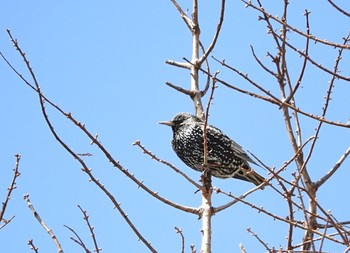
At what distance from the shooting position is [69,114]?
3707 mm

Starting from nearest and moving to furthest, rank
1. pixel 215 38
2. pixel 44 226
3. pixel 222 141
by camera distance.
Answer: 1. pixel 44 226
2. pixel 215 38
3. pixel 222 141

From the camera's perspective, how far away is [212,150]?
21.2ft

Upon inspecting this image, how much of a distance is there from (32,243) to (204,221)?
1138 millimetres

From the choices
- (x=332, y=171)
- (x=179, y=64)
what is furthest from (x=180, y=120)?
(x=332, y=171)

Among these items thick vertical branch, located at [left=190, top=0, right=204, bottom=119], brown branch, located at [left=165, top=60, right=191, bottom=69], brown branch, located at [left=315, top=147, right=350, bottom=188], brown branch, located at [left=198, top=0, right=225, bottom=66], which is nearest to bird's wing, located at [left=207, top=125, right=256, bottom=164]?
thick vertical branch, located at [left=190, top=0, right=204, bottom=119]

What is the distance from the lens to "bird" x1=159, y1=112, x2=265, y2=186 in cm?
650

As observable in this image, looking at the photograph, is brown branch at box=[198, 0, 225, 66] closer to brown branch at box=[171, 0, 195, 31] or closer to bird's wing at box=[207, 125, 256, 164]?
brown branch at box=[171, 0, 195, 31]

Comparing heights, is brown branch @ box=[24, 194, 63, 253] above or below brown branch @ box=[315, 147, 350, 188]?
below

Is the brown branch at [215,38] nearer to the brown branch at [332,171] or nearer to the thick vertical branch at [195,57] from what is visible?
the thick vertical branch at [195,57]

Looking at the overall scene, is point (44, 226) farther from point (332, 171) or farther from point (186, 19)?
point (186, 19)

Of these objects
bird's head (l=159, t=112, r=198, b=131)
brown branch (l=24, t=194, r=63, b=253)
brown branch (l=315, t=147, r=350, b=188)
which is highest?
bird's head (l=159, t=112, r=198, b=131)

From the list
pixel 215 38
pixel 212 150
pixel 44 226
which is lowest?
pixel 44 226

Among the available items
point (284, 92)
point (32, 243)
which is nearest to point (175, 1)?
point (284, 92)

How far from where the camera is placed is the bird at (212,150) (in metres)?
6.50
